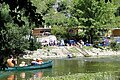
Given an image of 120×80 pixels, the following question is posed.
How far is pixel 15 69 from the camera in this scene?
1243 inches

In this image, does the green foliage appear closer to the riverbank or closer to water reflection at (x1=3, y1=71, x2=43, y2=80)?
the riverbank

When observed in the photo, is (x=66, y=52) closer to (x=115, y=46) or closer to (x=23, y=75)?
(x=115, y=46)

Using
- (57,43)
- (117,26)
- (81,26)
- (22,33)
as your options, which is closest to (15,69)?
(22,33)

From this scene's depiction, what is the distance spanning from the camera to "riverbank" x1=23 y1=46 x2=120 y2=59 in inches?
1895

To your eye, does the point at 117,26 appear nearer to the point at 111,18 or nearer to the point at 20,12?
the point at 111,18

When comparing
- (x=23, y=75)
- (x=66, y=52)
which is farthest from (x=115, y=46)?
(x=23, y=75)

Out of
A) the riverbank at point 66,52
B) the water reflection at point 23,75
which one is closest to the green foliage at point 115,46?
the riverbank at point 66,52

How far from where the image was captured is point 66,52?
4981cm

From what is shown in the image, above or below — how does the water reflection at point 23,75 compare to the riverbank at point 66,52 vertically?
below

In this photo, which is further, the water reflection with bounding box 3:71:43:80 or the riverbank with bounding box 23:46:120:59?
the riverbank with bounding box 23:46:120:59

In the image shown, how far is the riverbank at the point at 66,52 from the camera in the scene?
48141 mm

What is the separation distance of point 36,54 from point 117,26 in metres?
23.4

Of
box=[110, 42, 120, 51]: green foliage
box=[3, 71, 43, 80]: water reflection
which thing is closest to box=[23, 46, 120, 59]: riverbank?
box=[110, 42, 120, 51]: green foliage

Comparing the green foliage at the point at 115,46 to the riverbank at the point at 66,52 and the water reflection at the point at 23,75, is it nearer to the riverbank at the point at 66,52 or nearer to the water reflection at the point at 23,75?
the riverbank at the point at 66,52
